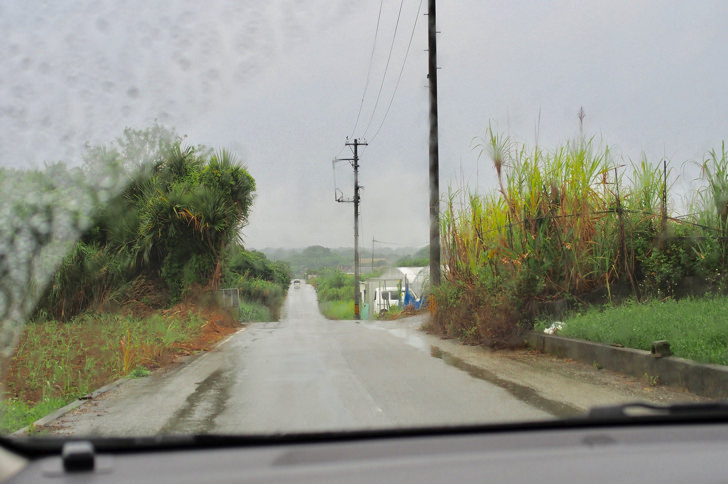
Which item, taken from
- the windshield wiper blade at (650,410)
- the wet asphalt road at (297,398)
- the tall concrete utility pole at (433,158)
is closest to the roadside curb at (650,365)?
the wet asphalt road at (297,398)

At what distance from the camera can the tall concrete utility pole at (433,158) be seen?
16.7 m

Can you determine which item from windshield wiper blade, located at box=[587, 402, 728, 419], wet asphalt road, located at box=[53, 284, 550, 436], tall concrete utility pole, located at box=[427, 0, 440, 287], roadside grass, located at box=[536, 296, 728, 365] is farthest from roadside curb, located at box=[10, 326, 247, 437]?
tall concrete utility pole, located at box=[427, 0, 440, 287]

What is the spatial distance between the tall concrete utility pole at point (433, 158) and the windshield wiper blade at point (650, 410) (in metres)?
13.6

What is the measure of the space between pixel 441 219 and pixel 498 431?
500 inches

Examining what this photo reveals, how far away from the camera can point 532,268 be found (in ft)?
37.0

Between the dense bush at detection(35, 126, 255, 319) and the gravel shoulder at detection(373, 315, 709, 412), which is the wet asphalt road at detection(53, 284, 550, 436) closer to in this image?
the gravel shoulder at detection(373, 315, 709, 412)

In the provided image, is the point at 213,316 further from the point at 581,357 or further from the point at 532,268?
the point at 581,357

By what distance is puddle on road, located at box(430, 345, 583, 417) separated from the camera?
18.9 ft

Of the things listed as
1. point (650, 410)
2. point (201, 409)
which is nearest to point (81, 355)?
point (201, 409)

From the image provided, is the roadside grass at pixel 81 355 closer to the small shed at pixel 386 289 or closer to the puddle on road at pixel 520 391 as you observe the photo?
the puddle on road at pixel 520 391

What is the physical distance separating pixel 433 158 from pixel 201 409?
12.0m

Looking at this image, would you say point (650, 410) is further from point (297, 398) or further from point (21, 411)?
point (21, 411)

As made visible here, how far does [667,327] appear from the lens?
759 centimetres

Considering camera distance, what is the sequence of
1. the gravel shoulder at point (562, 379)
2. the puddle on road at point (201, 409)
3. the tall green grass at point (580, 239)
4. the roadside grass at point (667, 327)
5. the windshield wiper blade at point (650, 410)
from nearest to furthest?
the windshield wiper blade at point (650, 410) → the puddle on road at point (201, 409) → the gravel shoulder at point (562, 379) → the roadside grass at point (667, 327) → the tall green grass at point (580, 239)
